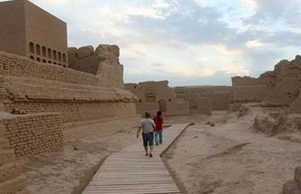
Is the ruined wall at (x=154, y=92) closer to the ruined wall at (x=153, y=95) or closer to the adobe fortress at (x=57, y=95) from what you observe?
the ruined wall at (x=153, y=95)

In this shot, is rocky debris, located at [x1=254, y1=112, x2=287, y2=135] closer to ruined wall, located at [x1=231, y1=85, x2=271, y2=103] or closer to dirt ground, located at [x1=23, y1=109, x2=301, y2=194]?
dirt ground, located at [x1=23, y1=109, x2=301, y2=194]

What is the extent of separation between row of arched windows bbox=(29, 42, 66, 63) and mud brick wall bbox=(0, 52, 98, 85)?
2406 mm

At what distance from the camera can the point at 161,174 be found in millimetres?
9609

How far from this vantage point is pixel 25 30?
18.6 metres

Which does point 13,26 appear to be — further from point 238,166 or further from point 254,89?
point 254,89

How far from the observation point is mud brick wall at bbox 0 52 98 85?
13.3m

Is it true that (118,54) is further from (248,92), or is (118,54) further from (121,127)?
(248,92)

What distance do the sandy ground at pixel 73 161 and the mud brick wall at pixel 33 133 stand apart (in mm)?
272

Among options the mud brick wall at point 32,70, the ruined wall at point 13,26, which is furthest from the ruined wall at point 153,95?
the ruined wall at point 13,26

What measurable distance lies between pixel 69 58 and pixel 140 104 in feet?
Answer: 37.8

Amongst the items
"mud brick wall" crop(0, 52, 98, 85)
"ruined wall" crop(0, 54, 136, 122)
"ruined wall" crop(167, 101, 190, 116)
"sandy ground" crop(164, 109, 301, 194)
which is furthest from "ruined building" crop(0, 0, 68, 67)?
"ruined wall" crop(167, 101, 190, 116)

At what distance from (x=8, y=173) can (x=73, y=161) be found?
631 centimetres

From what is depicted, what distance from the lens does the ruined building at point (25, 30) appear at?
18562mm

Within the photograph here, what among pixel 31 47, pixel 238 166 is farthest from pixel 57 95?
pixel 238 166
